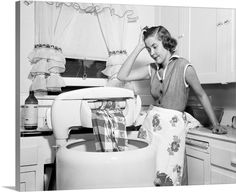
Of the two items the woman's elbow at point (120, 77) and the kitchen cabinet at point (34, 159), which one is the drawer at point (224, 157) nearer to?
the woman's elbow at point (120, 77)

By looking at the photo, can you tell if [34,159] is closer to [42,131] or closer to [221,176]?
[42,131]

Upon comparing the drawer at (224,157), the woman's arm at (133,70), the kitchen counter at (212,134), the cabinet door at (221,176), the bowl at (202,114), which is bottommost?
the cabinet door at (221,176)

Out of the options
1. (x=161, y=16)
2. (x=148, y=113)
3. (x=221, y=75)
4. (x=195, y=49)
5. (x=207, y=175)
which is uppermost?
(x=161, y=16)

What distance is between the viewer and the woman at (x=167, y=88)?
1521mm

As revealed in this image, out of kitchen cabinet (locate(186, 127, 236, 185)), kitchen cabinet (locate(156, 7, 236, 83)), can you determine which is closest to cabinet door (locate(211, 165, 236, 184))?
kitchen cabinet (locate(186, 127, 236, 185))

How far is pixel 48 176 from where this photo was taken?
1452 millimetres

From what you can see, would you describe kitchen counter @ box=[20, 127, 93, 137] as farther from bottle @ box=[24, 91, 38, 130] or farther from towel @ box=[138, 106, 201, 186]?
towel @ box=[138, 106, 201, 186]

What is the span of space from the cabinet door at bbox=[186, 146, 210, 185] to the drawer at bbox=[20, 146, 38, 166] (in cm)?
83

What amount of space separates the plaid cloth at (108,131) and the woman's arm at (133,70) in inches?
12.6

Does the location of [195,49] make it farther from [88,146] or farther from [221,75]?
[88,146]

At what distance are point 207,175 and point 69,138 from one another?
2.51ft

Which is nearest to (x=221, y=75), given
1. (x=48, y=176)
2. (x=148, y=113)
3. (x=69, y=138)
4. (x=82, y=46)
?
(x=148, y=113)

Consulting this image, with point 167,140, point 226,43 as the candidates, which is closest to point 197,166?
point 167,140

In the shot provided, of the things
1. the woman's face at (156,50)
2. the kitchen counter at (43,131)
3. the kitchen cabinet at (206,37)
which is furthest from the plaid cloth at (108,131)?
the kitchen cabinet at (206,37)
